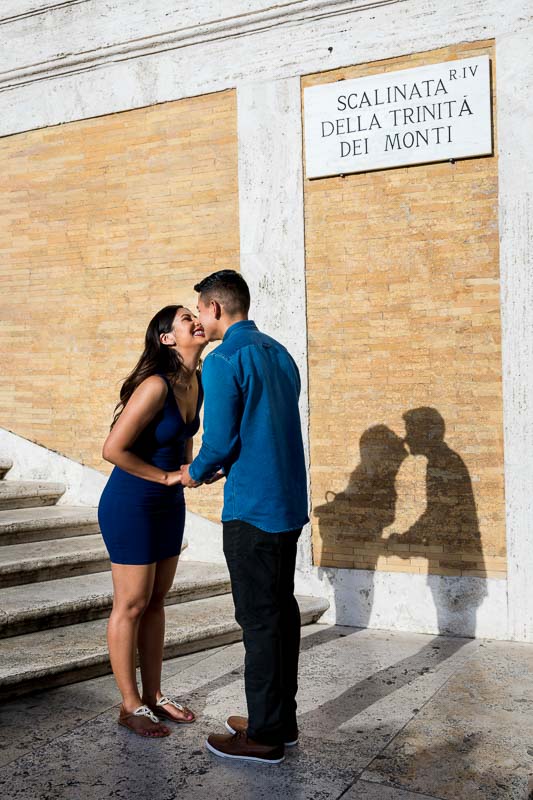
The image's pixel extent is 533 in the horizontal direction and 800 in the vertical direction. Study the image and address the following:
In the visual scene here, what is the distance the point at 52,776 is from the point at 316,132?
4377mm

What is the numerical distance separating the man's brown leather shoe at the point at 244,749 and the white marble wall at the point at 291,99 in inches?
95.6

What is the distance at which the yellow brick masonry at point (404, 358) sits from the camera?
18.8 feet

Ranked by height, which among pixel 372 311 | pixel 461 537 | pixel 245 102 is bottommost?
pixel 461 537

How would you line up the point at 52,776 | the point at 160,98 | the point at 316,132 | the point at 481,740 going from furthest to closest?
the point at 160,98, the point at 316,132, the point at 481,740, the point at 52,776

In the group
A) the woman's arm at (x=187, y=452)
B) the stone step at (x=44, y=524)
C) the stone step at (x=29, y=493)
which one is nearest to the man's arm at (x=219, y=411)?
the woman's arm at (x=187, y=452)

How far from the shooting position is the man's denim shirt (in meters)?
3.57

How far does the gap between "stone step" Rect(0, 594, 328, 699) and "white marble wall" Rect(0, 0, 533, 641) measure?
1005 mm

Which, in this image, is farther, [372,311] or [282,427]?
[372,311]

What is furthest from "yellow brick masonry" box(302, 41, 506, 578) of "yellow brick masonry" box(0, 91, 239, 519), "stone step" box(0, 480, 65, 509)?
"stone step" box(0, 480, 65, 509)

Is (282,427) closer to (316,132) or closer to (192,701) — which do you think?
(192,701)

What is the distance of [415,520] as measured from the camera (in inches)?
234

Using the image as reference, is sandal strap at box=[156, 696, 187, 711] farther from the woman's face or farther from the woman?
the woman's face

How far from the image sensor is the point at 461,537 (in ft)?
19.0

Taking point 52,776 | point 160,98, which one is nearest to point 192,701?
point 52,776
